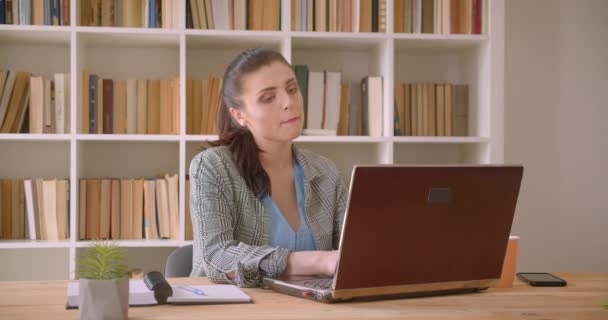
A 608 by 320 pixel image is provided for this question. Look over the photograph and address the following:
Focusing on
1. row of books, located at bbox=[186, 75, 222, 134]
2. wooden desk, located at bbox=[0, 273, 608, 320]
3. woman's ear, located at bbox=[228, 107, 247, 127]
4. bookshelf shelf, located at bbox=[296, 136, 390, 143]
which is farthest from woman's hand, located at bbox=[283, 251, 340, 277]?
row of books, located at bbox=[186, 75, 222, 134]

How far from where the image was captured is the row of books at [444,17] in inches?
126

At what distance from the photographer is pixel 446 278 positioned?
1437 millimetres

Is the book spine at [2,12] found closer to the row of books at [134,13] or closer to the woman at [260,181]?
the row of books at [134,13]

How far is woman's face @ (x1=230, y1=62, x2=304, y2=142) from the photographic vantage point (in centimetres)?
198

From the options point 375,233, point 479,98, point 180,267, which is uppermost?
point 479,98

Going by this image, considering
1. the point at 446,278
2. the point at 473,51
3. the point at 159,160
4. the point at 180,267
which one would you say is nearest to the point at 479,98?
the point at 473,51

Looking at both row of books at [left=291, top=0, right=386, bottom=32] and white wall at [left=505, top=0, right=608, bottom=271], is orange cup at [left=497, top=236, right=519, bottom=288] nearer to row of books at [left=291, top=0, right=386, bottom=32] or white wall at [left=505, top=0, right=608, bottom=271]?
row of books at [left=291, top=0, right=386, bottom=32]

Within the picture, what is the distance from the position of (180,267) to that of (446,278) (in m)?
0.88

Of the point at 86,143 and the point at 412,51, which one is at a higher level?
the point at 412,51

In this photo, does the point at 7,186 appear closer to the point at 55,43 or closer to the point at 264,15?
the point at 55,43

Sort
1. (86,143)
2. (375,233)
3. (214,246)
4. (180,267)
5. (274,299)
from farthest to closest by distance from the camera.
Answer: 1. (86,143)
2. (180,267)
3. (214,246)
4. (274,299)
5. (375,233)

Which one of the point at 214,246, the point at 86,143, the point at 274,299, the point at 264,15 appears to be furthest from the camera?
the point at 86,143

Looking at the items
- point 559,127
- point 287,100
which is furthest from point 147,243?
point 559,127

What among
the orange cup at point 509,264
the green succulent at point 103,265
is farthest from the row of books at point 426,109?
the green succulent at point 103,265
